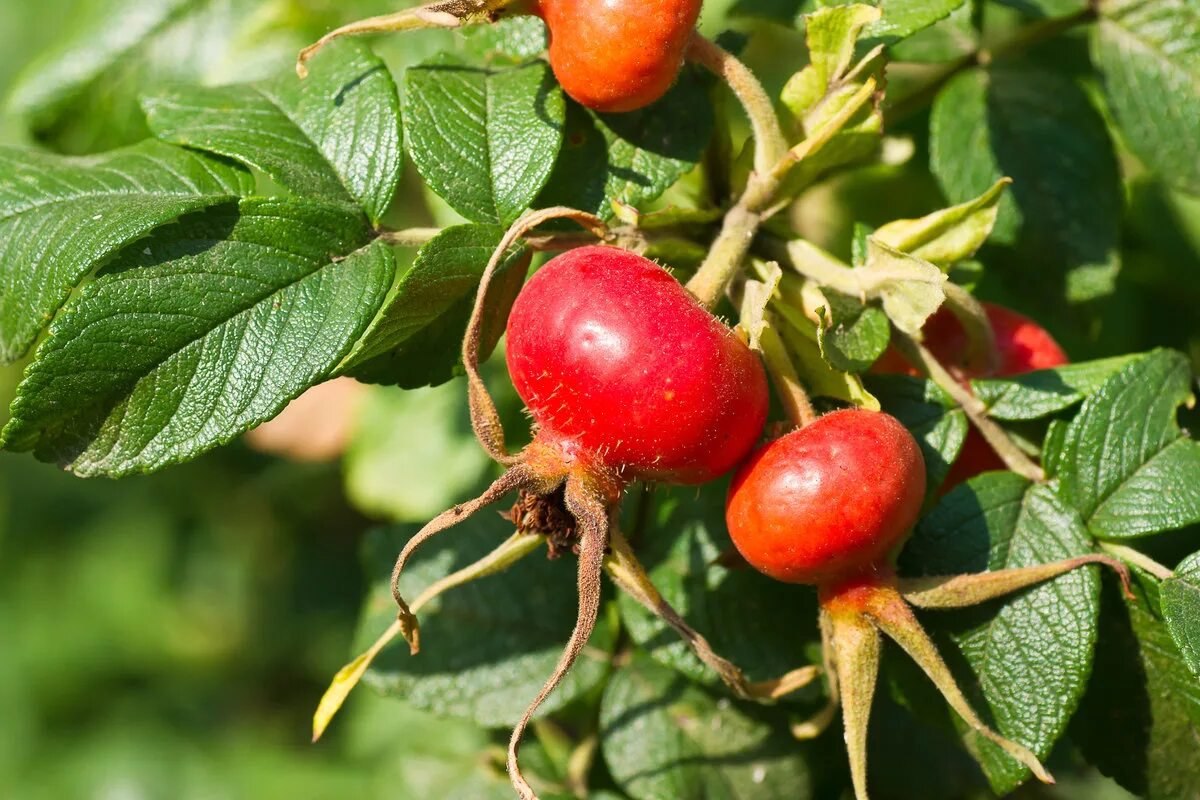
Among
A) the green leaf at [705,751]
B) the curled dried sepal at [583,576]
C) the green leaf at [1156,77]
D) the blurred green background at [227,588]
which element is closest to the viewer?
the curled dried sepal at [583,576]

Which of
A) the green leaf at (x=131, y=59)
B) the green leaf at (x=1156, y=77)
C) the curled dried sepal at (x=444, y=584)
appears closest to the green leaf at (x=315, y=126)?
the curled dried sepal at (x=444, y=584)

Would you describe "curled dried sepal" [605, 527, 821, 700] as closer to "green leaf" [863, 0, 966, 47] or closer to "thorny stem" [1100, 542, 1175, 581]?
"thorny stem" [1100, 542, 1175, 581]

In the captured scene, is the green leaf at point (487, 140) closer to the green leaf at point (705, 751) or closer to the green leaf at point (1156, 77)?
the green leaf at point (705, 751)

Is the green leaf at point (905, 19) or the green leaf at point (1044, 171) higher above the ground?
the green leaf at point (905, 19)

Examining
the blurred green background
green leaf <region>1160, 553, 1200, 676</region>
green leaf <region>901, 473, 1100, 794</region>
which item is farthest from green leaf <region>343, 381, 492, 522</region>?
green leaf <region>1160, 553, 1200, 676</region>

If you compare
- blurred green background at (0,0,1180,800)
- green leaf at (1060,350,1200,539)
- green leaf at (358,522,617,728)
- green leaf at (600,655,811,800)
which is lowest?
blurred green background at (0,0,1180,800)

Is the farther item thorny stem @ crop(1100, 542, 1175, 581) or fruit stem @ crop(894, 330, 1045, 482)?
fruit stem @ crop(894, 330, 1045, 482)

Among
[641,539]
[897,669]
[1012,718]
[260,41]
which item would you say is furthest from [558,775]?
[260,41]

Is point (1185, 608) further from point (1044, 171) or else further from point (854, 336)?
point (1044, 171)
